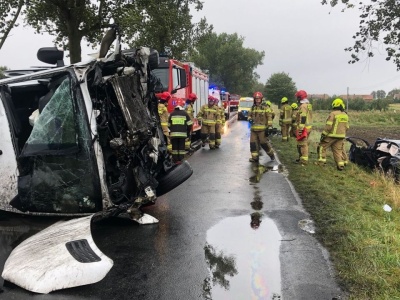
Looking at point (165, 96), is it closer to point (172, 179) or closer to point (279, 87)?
point (172, 179)

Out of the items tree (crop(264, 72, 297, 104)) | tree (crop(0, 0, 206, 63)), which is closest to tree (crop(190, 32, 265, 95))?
tree (crop(264, 72, 297, 104))

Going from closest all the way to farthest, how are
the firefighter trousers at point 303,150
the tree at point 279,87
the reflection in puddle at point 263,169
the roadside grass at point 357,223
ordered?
the roadside grass at point 357,223 < the reflection in puddle at point 263,169 < the firefighter trousers at point 303,150 < the tree at point 279,87

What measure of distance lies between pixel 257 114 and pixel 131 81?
18.4 feet

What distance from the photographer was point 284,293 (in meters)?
3.26

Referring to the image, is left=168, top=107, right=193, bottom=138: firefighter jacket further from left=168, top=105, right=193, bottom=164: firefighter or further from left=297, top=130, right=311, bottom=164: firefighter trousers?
left=297, top=130, right=311, bottom=164: firefighter trousers

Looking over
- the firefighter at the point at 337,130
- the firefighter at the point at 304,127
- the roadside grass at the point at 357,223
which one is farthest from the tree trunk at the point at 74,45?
the firefighter at the point at 337,130

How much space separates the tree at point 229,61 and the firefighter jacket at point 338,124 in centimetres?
6277

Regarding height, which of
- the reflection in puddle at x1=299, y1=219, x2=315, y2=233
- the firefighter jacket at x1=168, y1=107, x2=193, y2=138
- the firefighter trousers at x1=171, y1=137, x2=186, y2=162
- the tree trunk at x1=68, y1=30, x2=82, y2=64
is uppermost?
the tree trunk at x1=68, y1=30, x2=82, y2=64

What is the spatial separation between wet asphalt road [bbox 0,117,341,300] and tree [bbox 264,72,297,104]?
62152 millimetres

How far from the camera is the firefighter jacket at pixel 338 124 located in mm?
8836

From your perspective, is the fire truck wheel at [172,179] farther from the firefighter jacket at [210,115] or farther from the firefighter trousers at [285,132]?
the firefighter trousers at [285,132]

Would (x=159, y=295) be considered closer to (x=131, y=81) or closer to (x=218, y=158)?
(x=131, y=81)

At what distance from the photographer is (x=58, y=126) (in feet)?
14.1

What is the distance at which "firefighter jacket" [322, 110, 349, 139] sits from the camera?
8.84 metres
